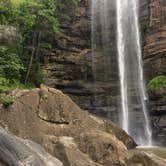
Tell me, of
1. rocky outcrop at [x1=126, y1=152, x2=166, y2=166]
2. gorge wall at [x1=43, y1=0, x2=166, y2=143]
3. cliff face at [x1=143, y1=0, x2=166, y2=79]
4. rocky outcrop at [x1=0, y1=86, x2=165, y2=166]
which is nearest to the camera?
rocky outcrop at [x1=126, y1=152, x2=166, y2=166]

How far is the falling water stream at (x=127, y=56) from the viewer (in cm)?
2864

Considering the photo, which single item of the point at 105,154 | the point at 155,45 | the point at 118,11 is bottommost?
the point at 105,154

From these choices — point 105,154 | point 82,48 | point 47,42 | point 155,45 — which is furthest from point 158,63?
point 105,154

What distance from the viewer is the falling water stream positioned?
1128 inches

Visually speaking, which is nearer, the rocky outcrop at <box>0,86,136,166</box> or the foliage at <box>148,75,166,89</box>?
the rocky outcrop at <box>0,86,136,166</box>

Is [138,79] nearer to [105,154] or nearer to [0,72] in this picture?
[0,72]

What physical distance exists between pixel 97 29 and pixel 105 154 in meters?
21.4

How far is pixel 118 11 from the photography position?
34312mm

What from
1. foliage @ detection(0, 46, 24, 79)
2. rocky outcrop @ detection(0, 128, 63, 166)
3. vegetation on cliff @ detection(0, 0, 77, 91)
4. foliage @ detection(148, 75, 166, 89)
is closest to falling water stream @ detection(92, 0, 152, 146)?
foliage @ detection(148, 75, 166, 89)

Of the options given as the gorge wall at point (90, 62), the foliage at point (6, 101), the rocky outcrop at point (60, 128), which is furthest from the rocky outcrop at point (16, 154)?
the gorge wall at point (90, 62)

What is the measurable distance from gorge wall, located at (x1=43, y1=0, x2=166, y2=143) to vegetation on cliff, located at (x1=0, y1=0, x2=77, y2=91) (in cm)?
90

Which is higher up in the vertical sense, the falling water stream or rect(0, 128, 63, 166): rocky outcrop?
the falling water stream

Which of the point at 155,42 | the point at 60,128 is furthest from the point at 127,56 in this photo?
the point at 60,128

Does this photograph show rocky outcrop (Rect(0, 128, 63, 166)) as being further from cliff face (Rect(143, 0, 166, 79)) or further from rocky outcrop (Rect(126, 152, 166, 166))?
cliff face (Rect(143, 0, 166, 79))
